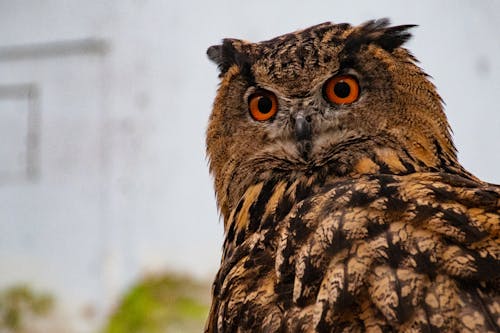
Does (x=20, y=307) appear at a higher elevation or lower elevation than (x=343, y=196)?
lower

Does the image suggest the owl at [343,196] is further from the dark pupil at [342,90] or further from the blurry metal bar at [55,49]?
the blurry metal bar at [55,49]

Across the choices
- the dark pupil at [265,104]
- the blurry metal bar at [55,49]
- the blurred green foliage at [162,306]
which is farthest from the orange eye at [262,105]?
the blurry metal bar at [55,49]

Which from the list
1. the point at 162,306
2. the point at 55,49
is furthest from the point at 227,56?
the point at 55,49

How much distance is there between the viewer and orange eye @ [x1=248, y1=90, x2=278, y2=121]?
5.69ft

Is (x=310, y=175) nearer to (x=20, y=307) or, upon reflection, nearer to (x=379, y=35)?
(x=379, y=35)

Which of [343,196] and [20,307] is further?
[20,307]

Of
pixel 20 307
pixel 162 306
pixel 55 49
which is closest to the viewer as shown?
pixel 162 306

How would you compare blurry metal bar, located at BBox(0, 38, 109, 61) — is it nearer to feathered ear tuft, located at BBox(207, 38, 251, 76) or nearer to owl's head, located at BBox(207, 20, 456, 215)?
feathered ear tuft, located at BBox(207, 38, 251, 76)

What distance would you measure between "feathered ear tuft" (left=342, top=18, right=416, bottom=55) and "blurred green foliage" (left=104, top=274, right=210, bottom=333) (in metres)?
3.11

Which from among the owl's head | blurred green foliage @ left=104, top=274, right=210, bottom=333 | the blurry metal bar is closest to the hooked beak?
the owl's head

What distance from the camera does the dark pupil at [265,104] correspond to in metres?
1.74

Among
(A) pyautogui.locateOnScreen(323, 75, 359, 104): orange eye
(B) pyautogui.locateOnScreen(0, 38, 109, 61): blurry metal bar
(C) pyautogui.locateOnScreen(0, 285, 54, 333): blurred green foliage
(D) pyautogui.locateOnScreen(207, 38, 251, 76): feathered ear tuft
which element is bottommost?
(C) pyautogui.locateOnScreen(0, 285, 54, 333): blurred green foliage

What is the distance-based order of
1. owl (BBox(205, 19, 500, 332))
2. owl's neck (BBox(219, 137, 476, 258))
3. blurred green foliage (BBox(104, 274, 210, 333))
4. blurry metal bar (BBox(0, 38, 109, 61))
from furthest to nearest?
blurry metal bar (BBox(0, 38, 109, 61))
blurred green foliage (BBox(104, 274, 210, 333))
owl's neck (BBox(219, 137, 476, 258))
owl (BBox(205, 19, 500, 332))

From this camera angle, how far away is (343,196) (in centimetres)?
134
